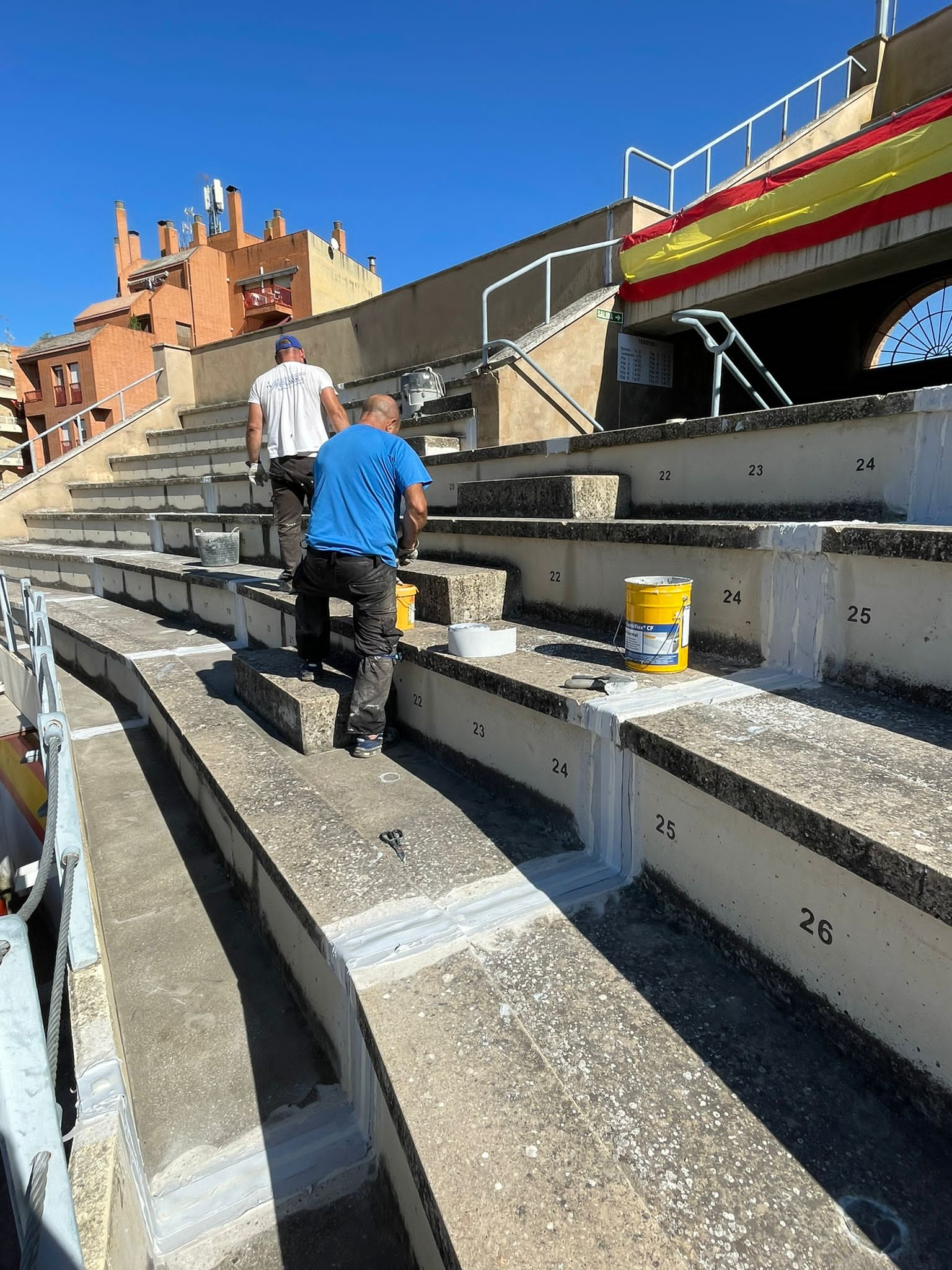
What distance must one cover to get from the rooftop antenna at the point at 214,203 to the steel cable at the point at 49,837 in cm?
3839

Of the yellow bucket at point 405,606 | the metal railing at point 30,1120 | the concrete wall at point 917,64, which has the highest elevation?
the concrete wall at point 917,64

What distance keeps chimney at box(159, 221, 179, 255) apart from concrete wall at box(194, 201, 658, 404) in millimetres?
27654

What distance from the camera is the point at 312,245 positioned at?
2548cm

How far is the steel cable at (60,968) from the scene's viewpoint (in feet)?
3.76

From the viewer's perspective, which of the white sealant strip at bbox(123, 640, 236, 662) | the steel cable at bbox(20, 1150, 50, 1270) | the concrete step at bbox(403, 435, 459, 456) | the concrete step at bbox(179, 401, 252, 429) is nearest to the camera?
the steel cable at bbox(20, 1150, 50, 1270)

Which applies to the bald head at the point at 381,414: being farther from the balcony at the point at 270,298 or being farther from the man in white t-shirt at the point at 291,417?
the balcony at the point at 270,298

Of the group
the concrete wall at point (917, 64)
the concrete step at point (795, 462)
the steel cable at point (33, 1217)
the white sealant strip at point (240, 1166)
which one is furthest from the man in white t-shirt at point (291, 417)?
the concrete wall at point (917, 64)

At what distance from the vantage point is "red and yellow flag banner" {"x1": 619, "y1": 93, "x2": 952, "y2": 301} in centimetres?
464

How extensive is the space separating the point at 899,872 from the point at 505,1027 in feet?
2.93

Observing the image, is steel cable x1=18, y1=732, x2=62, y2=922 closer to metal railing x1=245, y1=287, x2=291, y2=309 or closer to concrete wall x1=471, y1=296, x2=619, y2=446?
concrete wall x1=471, y1=296, x2=619, y2=446

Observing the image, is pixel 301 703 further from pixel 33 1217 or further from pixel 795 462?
pixel 795 462

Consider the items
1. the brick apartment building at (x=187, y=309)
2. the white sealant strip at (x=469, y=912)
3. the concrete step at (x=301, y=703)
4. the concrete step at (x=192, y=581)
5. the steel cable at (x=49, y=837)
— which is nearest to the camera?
the steel cable at (x=49, y=837)

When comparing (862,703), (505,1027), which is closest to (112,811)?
(505,1027)

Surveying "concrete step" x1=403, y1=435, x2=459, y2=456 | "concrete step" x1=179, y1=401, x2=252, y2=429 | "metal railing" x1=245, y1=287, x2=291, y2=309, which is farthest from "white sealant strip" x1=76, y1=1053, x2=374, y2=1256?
"metal railing" x1=245, y1=287, x2=291, y2=309
